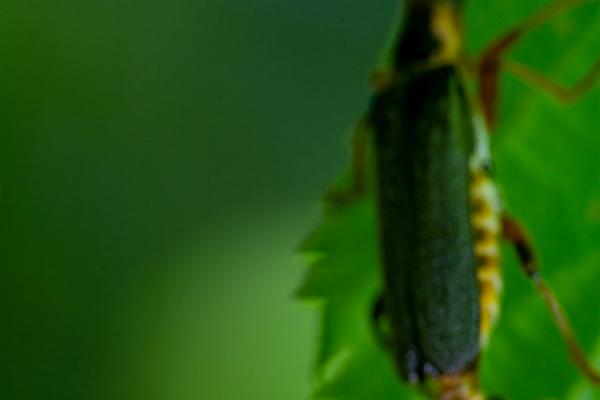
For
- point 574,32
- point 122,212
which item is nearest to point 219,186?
point 122,212

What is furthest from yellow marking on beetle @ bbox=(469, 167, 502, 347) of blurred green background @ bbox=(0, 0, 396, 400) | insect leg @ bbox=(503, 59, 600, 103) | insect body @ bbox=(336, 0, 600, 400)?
blurred green background @ bbox=(0, 0, 396, 400)

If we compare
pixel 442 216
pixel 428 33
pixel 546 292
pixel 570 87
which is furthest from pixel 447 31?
pixel 546 292

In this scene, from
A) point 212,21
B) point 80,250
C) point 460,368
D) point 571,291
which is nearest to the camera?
point 571,291

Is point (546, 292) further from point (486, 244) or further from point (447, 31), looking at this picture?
point (447, 31)

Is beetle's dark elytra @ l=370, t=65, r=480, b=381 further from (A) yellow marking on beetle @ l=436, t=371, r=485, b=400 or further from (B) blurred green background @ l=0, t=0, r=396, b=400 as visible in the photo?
(B) blurred green background @ l=0, t=0, r=396, b=400

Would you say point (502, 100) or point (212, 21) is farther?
point (212, 21)

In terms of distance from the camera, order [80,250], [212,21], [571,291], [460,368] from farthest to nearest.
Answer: [212,21]
[80,250]
[460,368]
[571,291]

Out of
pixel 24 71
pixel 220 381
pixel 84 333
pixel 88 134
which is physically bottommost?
pixel 220 381

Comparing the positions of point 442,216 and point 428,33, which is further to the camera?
point 428,33

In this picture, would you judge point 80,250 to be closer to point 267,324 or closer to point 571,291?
point 267,324
